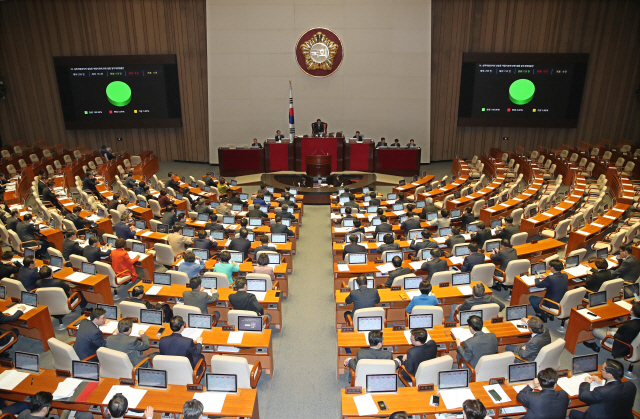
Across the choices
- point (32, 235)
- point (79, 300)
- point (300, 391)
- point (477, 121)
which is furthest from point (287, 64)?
point (300, 391)

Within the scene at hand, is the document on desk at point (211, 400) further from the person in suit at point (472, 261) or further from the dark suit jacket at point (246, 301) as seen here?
the person in suit at point (472, 261)

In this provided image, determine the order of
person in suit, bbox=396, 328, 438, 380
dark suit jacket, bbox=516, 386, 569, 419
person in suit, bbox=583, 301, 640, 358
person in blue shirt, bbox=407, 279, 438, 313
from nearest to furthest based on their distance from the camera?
dark suit jacket, bbox=516, 386, 569, 419, person in suit, bbox=396, 328, 438, 380, person in suit, bbox=583, 301, 640, 358, person in blue shirt, bbox=407, 279, 438, 313

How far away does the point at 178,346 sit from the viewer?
6.14 m

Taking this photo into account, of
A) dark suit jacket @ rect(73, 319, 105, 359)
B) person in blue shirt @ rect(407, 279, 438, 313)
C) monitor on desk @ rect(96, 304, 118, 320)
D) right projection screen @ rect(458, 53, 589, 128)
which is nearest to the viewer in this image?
dark suit jacket @ rect(73, 319, 105, 359)

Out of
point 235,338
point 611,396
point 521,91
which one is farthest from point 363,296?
point 521,91

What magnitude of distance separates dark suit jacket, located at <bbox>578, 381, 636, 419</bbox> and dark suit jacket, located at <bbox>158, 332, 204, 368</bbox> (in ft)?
16.6

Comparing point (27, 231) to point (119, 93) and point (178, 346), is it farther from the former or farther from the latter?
point (119, 93)

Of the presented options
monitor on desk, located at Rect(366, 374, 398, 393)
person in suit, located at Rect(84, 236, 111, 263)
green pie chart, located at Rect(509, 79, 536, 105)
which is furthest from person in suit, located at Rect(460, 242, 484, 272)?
green pie chart, located at Rect(509, 79, 536, 105)

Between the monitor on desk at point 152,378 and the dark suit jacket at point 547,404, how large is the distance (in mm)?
4467

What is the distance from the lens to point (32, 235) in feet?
35.3

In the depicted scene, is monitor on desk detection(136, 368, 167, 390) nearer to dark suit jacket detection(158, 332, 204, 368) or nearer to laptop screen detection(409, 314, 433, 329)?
dark suit jacket detection(158, 332, 204, 368)

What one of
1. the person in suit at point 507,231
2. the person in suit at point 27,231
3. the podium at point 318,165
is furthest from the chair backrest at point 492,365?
the podium at point 318,165

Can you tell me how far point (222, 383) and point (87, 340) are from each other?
235 centimetres

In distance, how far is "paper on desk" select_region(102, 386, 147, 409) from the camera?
5391 millimetres
